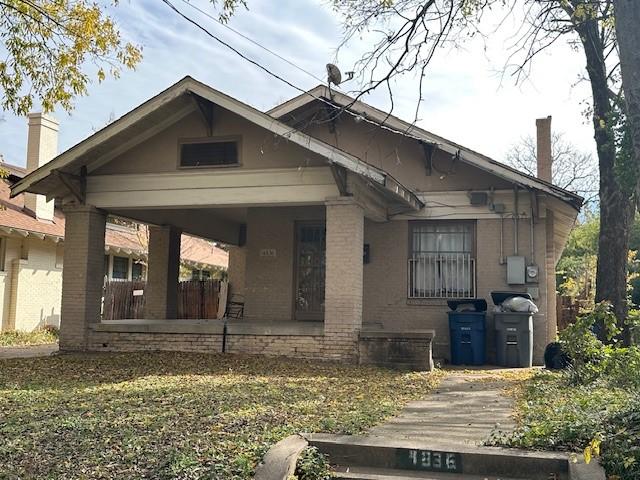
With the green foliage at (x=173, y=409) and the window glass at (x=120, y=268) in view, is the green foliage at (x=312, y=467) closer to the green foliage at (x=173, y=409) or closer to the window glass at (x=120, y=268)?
the green foliage at (x=173, y=409)

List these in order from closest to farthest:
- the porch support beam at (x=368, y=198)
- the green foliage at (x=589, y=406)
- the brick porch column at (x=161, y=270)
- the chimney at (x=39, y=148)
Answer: the green foliage at (x=589, y=406) < the porch support beam at (x=368, y=198) < the brick porch column at (x=161, y=270) < the chimney at (x=39, y=148)

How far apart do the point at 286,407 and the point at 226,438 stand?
155 centimetres

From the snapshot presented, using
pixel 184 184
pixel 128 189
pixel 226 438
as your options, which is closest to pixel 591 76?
pixel 184 184

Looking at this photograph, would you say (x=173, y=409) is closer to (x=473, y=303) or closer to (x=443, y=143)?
(x=473, y=303)

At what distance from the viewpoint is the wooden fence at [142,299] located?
66.1 feet

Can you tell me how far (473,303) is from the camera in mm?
12805

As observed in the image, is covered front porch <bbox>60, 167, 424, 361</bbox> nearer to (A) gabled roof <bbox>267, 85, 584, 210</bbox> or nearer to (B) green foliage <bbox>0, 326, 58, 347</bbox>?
(A) gabled roof <bbox>267, 85, 584, 210</bbox>

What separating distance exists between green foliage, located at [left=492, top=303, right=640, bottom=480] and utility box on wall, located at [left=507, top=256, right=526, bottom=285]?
3047 millimetres

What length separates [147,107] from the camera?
11961mm

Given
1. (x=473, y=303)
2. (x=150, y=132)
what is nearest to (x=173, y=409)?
(x=150, y=132)

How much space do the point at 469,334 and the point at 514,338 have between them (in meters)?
0.83

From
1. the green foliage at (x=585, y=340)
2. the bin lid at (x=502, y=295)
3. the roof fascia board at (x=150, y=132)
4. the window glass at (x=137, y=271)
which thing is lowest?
the green foliage at (x=585, y=340)

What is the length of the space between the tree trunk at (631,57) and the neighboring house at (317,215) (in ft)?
17.7

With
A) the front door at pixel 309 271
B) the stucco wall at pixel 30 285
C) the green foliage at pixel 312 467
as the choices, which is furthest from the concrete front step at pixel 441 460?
the stucco wall at pixel 30 285
